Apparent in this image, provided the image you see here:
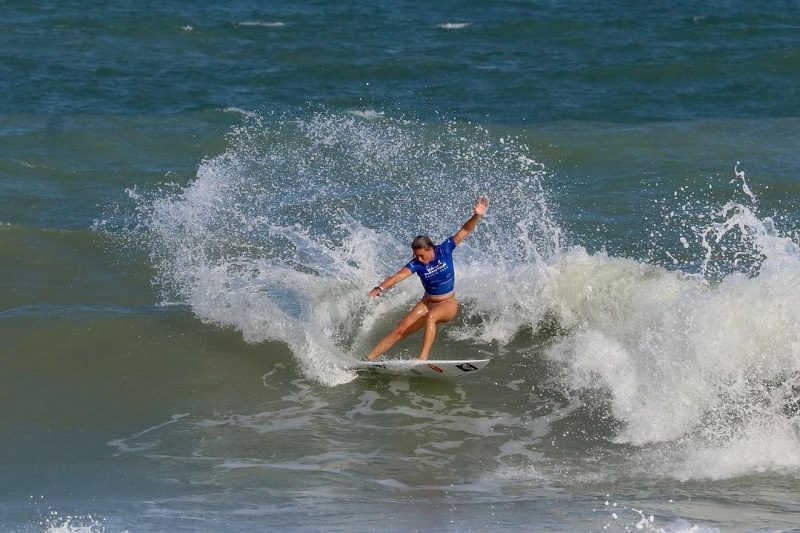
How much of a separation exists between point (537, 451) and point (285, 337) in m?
3.68

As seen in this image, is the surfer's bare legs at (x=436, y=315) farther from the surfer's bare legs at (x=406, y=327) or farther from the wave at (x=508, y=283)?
the wave at (x=508, y=283)

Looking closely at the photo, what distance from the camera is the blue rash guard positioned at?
11828 millimetres

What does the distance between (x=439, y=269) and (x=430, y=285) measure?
0.68 ft

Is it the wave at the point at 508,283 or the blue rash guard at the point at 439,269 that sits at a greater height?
the blue rash guard at the point at 439,269

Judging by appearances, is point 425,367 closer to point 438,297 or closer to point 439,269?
point 438,297

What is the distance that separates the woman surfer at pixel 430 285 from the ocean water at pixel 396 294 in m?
0.51

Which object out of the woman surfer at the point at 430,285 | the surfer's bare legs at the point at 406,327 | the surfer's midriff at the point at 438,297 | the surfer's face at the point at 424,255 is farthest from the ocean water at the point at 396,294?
the surfer's face at the point at 424,255

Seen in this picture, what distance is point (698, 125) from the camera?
74.4 feet

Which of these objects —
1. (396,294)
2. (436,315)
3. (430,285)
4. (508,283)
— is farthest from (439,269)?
(396,294)

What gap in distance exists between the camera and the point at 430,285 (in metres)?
12.0

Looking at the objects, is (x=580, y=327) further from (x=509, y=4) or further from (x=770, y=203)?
(x=509, y=4)

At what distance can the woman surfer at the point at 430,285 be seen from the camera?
11.7m

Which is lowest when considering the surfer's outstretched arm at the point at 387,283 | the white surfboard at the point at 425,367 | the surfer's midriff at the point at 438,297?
the white surfboard at the point at 425,367

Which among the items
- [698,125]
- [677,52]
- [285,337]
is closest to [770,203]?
[698,125]
